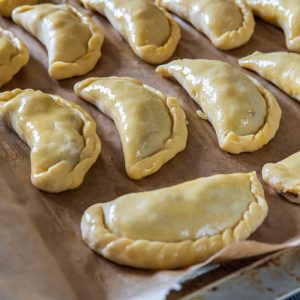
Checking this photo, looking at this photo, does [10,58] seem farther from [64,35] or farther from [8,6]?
[8,6]

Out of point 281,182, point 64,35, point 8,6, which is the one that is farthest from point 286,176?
point 8,6

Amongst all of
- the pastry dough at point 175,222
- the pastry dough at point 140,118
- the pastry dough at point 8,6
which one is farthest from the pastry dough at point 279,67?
the pastry dough at point 8,6

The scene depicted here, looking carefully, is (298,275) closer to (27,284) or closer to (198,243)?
(198,243)

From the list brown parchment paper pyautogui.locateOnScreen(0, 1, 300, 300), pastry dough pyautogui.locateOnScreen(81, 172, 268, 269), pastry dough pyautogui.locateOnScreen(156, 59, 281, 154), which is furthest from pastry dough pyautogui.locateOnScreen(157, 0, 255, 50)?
pastry dough pyautogui.locateOnScreen(81, 172, 268, 269)

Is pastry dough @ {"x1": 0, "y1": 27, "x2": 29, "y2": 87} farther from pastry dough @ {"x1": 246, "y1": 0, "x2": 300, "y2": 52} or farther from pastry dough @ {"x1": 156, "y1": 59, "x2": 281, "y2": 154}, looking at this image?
pastry dough @ {"x1": 246, "y1": 0, "x2": 300, "y2": 52}

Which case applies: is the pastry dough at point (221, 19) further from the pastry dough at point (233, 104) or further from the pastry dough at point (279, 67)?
the pastry dough at point (233, 104)

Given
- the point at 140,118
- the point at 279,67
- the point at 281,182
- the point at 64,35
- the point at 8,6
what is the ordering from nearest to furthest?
the point at 281,182, the point at 140,118, the point at 279,67, the point at 64,35, the point at 8,6

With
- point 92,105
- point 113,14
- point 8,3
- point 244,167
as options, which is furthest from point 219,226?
point 8,3
